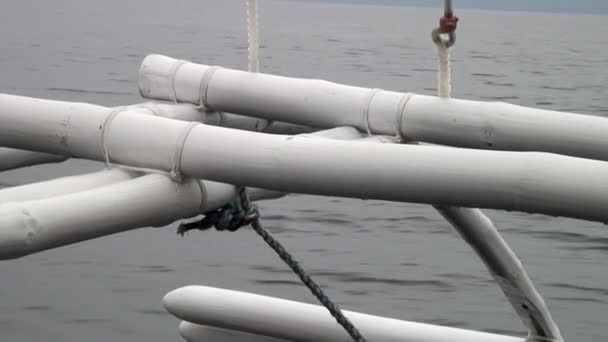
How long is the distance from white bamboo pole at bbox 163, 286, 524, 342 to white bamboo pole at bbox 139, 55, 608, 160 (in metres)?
1.56

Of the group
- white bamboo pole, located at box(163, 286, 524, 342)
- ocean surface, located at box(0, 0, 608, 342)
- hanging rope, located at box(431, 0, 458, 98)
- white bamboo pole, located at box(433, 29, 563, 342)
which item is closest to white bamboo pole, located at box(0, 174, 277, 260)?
hanging rope, located at box(431, 0, 458, 98)

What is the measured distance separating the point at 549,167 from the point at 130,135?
166cm

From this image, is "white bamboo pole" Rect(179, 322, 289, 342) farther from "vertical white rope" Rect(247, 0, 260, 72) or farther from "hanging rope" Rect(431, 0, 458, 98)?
"hanging rope" Rect(431, 0, 458, 98)

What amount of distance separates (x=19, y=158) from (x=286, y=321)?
7.10 ft

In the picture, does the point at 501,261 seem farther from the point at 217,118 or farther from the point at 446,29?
the point at 217,118

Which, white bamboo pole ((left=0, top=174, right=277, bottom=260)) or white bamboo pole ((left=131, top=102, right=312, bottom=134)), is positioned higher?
white bamboo pole ((left=131, top=102, right=312, bottom=134))

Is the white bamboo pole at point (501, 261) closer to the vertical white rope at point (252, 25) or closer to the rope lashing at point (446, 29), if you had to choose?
the rope lashing at point (446, 29)

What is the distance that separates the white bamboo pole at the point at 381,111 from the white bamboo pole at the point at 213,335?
1697 millimetres

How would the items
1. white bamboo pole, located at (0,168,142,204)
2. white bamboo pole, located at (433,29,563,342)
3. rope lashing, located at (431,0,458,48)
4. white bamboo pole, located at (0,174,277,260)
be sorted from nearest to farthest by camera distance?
1. white bamboo pole, located at (0,174,277,260)
2. white bamboo pole, located at (0,168,142,204)
3. rope lashing, located at (431,0,458,48)
4. white bamboo pole, located at (433,29,563,342)

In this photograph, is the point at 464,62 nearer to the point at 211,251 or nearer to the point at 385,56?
the point at 385,56

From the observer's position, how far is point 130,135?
197 inches

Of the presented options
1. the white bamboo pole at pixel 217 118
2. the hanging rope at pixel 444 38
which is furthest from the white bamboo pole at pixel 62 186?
the hanging rope at pixel 444 38

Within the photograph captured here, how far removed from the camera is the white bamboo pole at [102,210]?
422cm

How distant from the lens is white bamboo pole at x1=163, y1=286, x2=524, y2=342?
24.1ft
